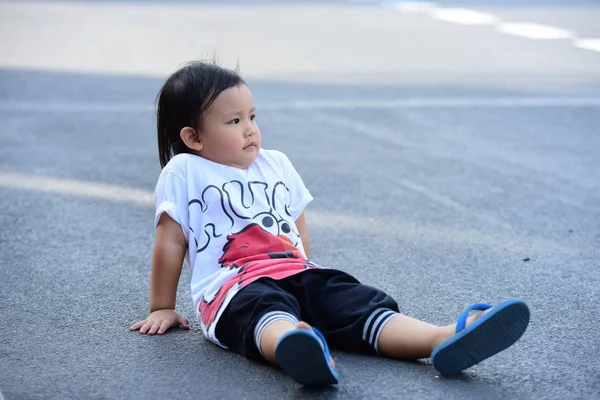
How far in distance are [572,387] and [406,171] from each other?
9.09 ft

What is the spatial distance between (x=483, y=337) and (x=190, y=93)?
1.11 metres

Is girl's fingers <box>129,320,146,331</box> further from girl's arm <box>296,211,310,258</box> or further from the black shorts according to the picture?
girl's arm <box>296,211,310,258</box>

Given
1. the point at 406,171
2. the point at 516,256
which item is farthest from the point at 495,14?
the point at 516,256

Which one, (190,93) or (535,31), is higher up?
(190,93)

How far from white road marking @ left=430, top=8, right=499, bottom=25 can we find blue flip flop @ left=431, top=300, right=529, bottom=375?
1138cm

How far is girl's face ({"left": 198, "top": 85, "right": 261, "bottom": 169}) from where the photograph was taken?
283cm

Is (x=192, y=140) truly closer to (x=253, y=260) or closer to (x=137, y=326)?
(x=253, y=260)

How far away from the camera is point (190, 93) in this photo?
2842 millimetres

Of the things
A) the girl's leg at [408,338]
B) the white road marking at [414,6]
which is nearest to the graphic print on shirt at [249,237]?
the girl's leg at [408,338]

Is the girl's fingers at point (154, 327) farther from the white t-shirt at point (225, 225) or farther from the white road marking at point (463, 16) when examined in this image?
the white road marking at point (463, 16)

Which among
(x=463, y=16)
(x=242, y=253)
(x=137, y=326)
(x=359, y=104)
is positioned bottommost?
(x=463, y=16)

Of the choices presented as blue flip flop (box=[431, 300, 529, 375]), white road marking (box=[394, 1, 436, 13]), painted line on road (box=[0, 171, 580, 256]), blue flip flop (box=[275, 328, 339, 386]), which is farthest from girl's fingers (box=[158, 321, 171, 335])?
white road marking (box=[394, 1, 436, 13])

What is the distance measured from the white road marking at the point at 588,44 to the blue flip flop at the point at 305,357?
27.8ft

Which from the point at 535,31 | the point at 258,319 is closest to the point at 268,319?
the point at 258,319
